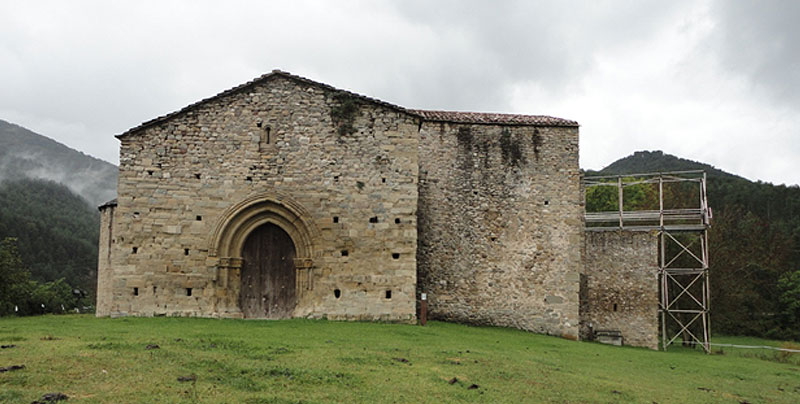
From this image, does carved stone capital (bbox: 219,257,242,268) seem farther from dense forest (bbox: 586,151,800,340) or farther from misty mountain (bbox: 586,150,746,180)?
misty mountain (bbox: 586,150,746,180)

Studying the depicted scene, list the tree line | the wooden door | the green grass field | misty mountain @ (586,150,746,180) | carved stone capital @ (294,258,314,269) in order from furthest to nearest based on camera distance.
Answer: misty mountain @ (586,150,746,180)
the tree line
the wooden door
carved stone capital @ (294,258,314,269)
the green grass field

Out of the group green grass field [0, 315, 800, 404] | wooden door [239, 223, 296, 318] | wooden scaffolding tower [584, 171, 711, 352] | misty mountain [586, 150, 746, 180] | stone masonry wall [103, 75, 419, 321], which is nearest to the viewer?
green grass field [0, 315, 800, 404]

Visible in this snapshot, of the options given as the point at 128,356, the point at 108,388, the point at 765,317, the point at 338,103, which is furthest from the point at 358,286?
the point at 765,317

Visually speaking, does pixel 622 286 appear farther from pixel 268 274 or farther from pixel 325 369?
pixel 325 369

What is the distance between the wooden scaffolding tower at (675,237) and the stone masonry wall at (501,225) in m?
2.37

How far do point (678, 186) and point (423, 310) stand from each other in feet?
127

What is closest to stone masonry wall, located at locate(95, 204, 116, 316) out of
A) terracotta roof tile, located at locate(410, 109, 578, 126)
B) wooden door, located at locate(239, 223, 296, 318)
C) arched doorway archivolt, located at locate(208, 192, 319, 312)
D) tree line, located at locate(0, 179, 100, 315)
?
tree line, located at locate(0, 179, 100, 315)

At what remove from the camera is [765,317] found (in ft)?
123

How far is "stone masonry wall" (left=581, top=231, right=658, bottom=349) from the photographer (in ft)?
67.7

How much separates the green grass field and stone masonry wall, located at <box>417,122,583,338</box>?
4269 mm

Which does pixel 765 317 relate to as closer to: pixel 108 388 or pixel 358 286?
pixel 358 286

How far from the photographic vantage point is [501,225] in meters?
19.3

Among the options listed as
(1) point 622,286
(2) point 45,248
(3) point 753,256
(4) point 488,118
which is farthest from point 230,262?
(2) point 45,248

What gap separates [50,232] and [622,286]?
181 ft
